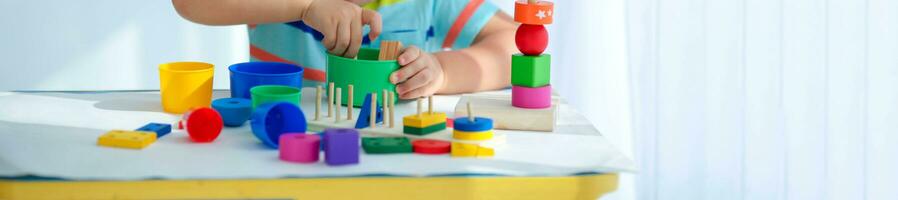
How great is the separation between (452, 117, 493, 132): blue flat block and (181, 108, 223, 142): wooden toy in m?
0.18

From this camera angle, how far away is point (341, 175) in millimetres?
699

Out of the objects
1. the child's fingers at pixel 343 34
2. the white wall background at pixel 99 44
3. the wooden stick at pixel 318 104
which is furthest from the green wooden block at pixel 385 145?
the white wall background at pixel 99 44

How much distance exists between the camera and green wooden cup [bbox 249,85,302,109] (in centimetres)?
85

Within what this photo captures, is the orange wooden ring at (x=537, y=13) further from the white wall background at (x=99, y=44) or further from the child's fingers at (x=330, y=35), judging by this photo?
the white wall background at (x=99, y=44)

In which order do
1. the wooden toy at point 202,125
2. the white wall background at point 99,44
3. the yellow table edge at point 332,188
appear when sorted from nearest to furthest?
the yellow table edge at point 332,188, the wooden toy at point 202,125, the white wall background at point 99,44

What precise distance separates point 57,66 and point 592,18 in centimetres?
98

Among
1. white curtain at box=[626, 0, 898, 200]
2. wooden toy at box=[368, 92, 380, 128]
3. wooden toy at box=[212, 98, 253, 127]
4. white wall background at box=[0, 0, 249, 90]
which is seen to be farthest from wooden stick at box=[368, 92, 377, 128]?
white wall background at box=[0, 0, 249, 90]

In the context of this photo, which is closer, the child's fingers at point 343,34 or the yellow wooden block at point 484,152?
the yellow wooden block at point 484,152

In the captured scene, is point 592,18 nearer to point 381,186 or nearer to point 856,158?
point 856,158

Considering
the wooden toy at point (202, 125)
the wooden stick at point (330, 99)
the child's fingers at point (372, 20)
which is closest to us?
the wooden toy at point (202, 125)

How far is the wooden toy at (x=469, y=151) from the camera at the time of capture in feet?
2.51

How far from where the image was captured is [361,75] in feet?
3.13

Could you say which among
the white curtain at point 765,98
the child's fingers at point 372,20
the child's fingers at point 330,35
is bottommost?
the white curtain at point 765,98

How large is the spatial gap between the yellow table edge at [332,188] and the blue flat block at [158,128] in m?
0.13
